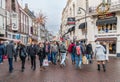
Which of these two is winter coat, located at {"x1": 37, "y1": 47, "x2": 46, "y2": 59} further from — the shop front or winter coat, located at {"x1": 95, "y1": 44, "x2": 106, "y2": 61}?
the shop front

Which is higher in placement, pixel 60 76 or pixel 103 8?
pixel 103 8

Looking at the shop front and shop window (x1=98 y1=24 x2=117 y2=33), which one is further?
shop window (x1=98 y1=24 x2=117 y2=33)

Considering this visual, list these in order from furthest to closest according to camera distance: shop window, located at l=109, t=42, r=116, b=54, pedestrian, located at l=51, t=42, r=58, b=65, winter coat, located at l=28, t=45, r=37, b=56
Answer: shop window, located at l=109, t=42, r=116, b=54 < pedestrian, located at l=51, t=42, r=58, b=65 < winter coat, located at l=28, t=45, r=37, b=56

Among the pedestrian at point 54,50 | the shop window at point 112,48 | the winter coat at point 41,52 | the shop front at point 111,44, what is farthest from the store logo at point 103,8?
the winter coat at point 41,52

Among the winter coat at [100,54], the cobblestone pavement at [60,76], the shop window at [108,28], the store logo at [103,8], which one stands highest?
the store logo at [103,8]

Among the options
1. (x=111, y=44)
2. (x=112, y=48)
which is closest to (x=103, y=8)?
(x=111, y=44)

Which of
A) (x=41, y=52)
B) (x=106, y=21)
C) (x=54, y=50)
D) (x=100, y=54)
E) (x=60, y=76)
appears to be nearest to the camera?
(x=60, y=76)

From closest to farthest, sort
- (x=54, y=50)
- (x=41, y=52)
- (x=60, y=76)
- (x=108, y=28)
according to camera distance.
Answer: (x=60, y=76)
(x=41, y=52)
(x=54, y=50)
(x=108, y=28)

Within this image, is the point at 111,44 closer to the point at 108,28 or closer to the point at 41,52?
the point at 108,28

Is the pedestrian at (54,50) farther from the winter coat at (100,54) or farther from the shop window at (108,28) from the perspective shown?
the shop window at (108,28)

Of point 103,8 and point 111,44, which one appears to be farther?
point 103,8

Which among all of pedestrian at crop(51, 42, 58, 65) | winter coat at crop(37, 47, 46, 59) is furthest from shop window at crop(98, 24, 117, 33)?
winter coat at crop(37, 47, 46, 59)

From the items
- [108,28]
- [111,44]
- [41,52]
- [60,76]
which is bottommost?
[60,76]

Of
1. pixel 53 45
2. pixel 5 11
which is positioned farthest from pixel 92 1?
pixel 53 45
